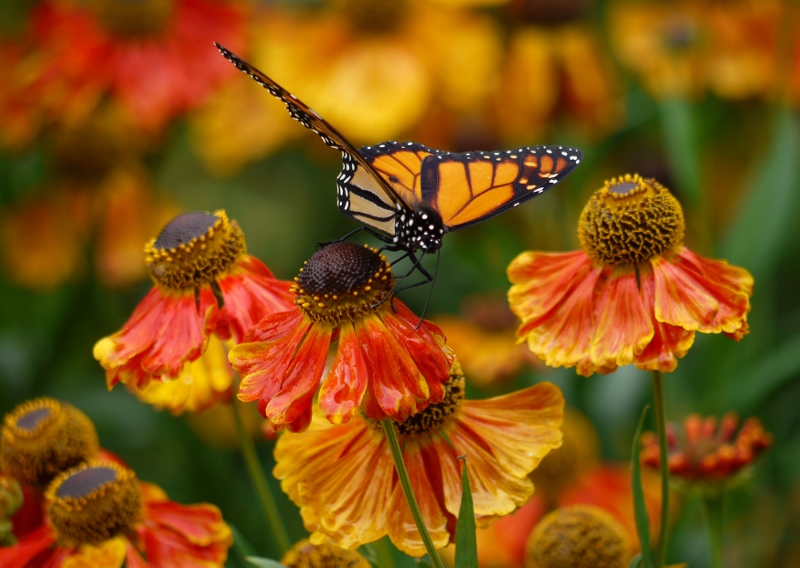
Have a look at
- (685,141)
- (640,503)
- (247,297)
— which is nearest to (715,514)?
(640,503)

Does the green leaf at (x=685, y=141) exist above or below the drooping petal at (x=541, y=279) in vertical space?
above

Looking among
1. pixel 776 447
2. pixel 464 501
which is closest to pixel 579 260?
pixel 464 501

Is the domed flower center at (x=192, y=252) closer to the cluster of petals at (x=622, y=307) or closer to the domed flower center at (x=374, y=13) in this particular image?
the cluster of petals at (x=622, y=307)

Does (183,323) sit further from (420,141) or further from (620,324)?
(420,141)

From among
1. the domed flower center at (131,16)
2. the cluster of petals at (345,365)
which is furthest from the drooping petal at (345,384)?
the domed flower center at (131,16)

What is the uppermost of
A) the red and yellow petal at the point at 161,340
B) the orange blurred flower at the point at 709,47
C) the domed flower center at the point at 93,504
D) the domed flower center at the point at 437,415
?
the orange blurred flower at the point at 709,47
